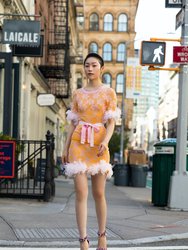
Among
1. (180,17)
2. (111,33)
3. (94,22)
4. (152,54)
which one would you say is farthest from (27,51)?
(94,22)

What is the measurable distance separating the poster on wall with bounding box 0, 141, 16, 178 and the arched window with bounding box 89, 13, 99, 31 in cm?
6984

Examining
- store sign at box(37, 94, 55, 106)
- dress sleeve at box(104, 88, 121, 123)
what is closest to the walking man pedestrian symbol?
dress sleeve at box(104, 88, 121, 123)

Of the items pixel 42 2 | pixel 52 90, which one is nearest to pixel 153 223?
pixel 42 2

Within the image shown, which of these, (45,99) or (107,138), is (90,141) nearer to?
(107,138)

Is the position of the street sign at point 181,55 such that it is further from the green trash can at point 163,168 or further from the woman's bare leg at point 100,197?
the woman's bare leg at point 100,197

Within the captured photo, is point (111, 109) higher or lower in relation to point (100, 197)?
higher

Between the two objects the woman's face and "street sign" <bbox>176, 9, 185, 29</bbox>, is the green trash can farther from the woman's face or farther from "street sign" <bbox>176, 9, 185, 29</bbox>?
the woman's face

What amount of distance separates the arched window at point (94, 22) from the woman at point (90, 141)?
247 feet

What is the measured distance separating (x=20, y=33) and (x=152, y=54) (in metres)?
4.05

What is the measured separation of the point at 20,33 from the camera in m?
14.1

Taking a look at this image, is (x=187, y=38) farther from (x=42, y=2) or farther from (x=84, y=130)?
(x=42, y=2)

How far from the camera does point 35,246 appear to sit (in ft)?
21.4

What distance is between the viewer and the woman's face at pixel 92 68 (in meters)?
5.66

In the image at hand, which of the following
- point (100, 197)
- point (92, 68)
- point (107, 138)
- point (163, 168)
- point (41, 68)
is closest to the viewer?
point (107, 138)
